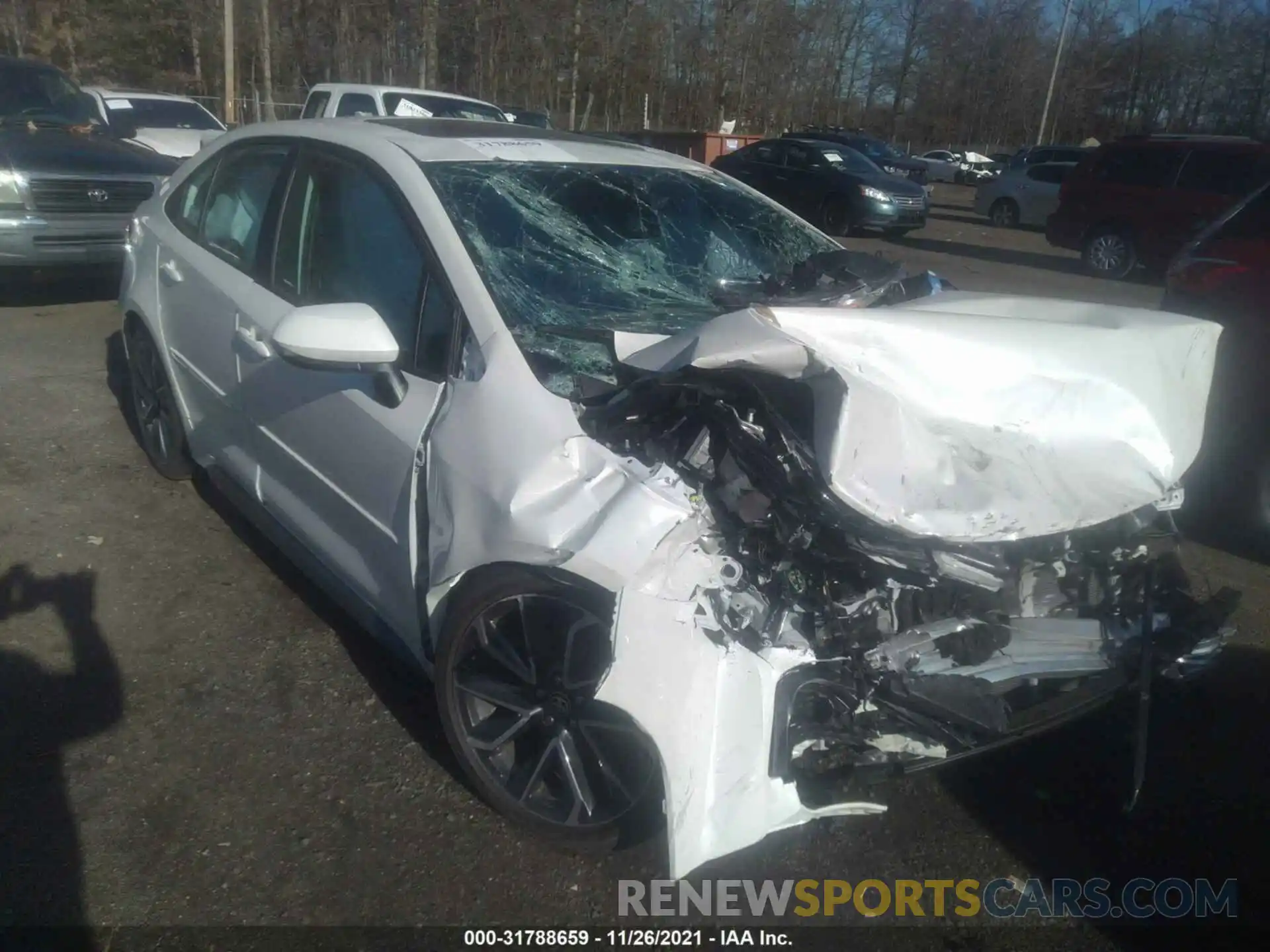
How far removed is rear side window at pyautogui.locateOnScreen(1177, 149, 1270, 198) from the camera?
12.1m

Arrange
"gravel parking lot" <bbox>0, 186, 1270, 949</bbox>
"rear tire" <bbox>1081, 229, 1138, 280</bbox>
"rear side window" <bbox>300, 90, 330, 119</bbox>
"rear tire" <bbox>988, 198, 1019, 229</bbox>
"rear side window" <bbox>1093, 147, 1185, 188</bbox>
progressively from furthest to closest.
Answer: "rear tire" <bbox>988, 198, 1019, 229</bbox>, "rear tire" <bbox>1081, 229, 1138, 280</bbox>, "rear side window" <bbox>1093, 147, 1185, 188</bbox>, "rear side window" <bbox>300, 90, 330, 119</bbox>, "gravel parking lot" <bbox>0, 186, 1270, 949</bbox>

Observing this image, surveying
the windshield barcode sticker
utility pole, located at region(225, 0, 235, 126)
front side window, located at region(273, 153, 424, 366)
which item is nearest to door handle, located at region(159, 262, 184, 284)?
front side window, located at region(273, 153, 424, 366)

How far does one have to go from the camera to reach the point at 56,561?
392 centimetres

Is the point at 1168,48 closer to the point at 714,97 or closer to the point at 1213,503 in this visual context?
the point at 714,97

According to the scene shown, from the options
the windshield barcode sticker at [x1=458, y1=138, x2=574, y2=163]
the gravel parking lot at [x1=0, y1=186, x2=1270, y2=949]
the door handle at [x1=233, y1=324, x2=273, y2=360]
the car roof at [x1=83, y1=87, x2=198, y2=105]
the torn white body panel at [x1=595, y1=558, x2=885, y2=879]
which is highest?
the windshield barcode sticker at [x1=458, y1=138, x2=574, y2=163]

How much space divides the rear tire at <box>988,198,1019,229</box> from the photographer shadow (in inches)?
756

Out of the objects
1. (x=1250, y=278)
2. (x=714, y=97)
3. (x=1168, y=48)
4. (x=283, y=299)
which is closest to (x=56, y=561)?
(x=283, y=299)

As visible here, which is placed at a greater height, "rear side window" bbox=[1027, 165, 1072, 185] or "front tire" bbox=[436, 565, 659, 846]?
"rear side window" bbox=[1027, 165, 1072, 185]

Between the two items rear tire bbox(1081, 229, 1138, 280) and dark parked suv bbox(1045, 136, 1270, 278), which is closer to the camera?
dark parked suv bbox(1045, 136, 1270, 278)

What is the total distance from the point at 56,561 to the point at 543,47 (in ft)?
109

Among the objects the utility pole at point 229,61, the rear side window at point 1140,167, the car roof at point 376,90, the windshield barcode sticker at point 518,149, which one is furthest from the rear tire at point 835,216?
the windshield barcode sticker at point 518,149

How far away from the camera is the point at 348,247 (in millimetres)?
3150

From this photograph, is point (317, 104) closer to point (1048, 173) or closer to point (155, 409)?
point (155, 409)

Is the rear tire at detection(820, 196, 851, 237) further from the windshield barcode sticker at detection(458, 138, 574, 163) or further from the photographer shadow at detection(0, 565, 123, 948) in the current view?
the photographer shadow at detection(0, 565, 123, 948)
